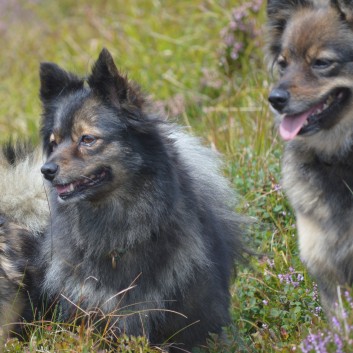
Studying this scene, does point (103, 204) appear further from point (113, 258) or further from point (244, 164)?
point (244, 164)

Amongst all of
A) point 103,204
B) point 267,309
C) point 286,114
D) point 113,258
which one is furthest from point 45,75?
point 267,309

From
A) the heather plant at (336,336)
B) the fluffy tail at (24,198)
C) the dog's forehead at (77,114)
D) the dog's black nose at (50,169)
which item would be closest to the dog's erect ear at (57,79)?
the dog's forehead at (77,114)

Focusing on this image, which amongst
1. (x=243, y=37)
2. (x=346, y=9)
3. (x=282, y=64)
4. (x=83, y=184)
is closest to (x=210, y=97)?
(x=243, y=37)

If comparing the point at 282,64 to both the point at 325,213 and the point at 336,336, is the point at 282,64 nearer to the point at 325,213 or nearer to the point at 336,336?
the point at 325,213

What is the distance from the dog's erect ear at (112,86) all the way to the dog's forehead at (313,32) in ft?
3.03

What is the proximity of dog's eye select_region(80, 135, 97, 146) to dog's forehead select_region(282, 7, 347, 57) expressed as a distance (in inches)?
47.6

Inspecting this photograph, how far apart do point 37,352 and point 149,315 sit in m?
0.71

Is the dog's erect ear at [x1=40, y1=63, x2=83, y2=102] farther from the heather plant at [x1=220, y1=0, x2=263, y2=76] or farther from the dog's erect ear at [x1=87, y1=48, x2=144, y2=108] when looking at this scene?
the heather plant at [x1=220, y1=0, x2=263, y2=76]

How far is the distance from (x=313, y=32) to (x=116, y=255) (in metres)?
1.75

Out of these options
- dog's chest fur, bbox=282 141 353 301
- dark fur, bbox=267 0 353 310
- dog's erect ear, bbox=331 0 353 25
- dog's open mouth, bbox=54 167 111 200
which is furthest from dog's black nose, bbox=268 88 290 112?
dog's open mouth, bbox=54 167 111 200

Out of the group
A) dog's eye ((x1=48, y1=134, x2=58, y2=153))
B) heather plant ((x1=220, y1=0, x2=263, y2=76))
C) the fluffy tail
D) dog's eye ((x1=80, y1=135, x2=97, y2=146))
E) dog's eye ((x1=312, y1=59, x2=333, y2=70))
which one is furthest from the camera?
heather plant ((x1=220, y1=0, x2=263, y2=76))

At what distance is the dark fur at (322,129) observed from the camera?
4.11 metres

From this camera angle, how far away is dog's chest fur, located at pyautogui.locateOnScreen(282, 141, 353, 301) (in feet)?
13.8

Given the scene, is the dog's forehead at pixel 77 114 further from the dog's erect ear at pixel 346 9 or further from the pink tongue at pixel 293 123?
the dog's erect ear at pixel 346 9
